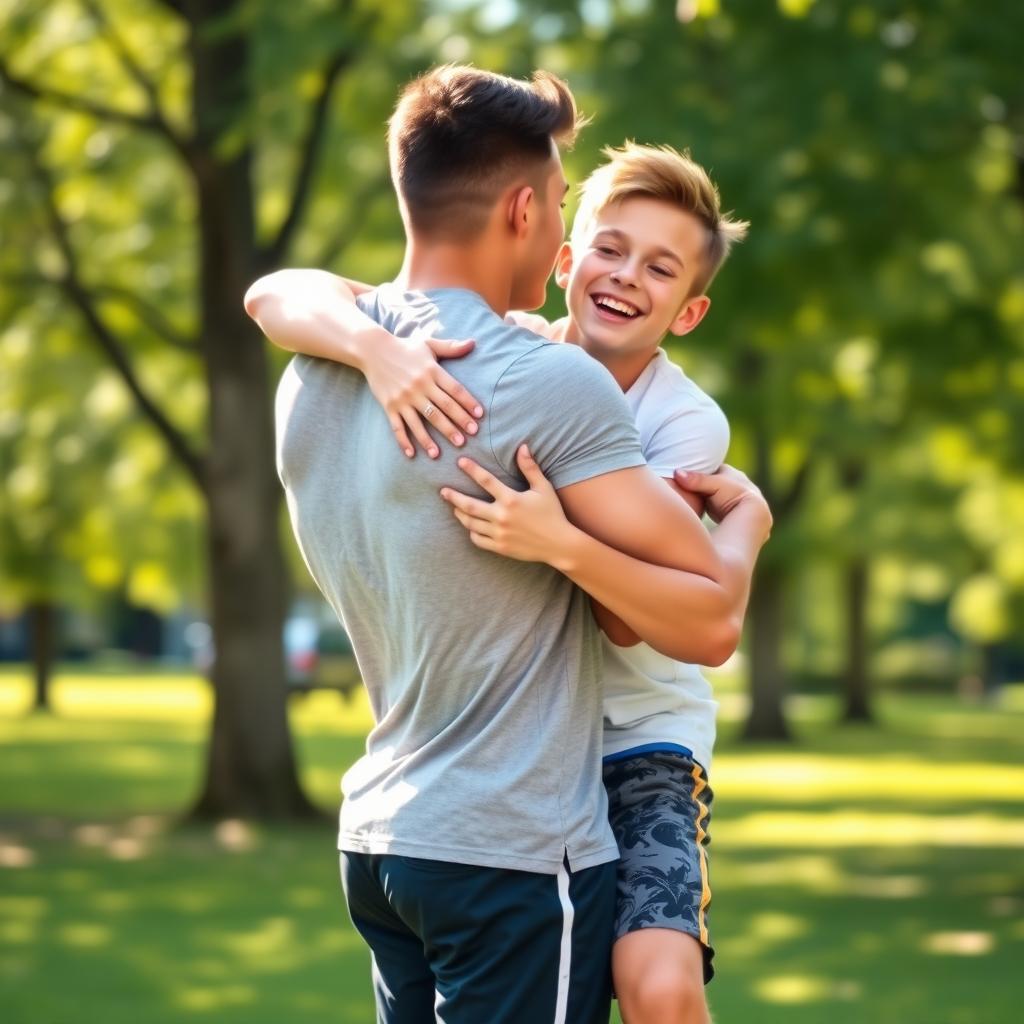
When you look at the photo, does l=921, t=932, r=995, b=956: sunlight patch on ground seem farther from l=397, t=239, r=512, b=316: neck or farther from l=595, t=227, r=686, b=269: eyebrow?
l=397, t=239, r=512, b=316: neck

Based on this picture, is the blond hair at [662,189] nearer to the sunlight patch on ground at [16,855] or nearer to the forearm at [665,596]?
the forearm at [665,596]

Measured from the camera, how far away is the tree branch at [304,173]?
16.0 m

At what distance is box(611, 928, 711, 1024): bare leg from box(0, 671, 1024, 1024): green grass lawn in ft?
17.5

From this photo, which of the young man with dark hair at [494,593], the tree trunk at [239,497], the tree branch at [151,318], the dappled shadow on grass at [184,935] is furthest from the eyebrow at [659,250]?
the tree branch at [151,318]

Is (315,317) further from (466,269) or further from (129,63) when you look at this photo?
(129,63)

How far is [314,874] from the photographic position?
43.6 feet

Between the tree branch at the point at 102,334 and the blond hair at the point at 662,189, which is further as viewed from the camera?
the tree branch at the point at 102,334

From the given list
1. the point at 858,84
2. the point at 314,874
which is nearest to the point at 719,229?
the point at 858,84

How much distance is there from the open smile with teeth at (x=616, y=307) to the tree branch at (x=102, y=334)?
12.9m

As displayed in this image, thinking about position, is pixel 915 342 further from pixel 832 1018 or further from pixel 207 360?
pixel 832 1018

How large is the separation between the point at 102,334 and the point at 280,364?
2888 mm

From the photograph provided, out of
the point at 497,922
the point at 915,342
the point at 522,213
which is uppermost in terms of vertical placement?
the point at 915,342

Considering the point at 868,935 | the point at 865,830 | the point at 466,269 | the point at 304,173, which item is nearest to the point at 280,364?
the point at 304,173

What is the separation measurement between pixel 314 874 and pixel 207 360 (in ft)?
16.4
